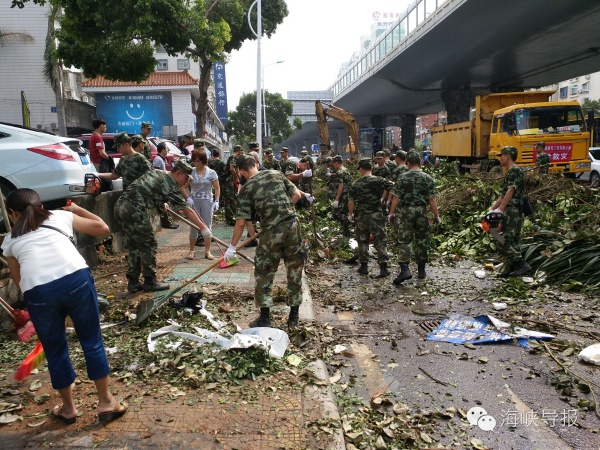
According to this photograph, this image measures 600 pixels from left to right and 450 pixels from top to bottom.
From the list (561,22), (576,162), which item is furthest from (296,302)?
(561,22)

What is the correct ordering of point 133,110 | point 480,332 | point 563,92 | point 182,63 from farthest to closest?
point 563,92 < point 182,63 < point 133,110 < point 480,332

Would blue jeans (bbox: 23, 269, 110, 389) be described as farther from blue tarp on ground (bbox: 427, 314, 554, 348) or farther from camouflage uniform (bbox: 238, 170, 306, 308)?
blue tarp on ground (bbox: 427, 314, 554, 348)

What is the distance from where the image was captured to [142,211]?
18.7 ft

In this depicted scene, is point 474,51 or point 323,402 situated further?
point 474,51

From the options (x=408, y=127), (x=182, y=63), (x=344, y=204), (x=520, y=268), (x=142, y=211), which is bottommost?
(x=520, y=268)

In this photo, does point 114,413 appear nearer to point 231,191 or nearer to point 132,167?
point 132,167

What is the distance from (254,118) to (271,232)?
58888 mm

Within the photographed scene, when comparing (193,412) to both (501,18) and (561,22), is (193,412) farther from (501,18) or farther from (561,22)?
(561,22)

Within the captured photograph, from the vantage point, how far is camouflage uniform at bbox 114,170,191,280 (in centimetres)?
566

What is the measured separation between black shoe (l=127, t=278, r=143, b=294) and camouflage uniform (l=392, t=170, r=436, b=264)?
12.0 ft

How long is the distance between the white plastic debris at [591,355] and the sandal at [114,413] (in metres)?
3.67

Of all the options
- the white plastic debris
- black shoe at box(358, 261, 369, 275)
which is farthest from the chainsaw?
the white plastic debris

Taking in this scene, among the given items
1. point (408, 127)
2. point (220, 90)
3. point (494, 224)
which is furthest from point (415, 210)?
point (408, 127)

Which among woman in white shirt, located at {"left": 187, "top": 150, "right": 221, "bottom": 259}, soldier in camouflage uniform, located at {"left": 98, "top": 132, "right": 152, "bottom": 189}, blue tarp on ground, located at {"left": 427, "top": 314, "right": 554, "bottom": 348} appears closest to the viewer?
blue tarp on ground, located at {"left": 427, "top": 314, "right": 554, "bottom": 348}
